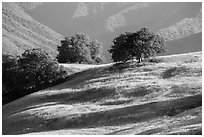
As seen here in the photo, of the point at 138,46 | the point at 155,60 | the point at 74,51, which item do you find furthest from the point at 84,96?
the point at 74,51

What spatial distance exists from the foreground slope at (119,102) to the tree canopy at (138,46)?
8.02ft

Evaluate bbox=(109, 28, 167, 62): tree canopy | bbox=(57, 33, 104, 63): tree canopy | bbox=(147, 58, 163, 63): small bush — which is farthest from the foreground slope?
bbox=(57, 33, 104, 63): tree canopy

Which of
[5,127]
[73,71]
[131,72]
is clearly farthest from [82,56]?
[5,127]

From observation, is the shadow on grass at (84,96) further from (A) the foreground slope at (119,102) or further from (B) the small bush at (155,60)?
(B) the small bush at (155,60)

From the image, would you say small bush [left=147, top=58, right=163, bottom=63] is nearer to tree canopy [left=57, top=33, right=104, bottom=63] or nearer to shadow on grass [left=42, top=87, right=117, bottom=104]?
shadow on grass [left=42, top=87, right=117, bottom=104]

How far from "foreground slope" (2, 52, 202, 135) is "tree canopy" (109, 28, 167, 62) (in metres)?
2.44

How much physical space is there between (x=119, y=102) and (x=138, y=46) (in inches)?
1151

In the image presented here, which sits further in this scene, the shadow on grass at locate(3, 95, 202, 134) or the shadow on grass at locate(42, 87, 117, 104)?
the shadow on grass at locate(42, 87, 117, 104)

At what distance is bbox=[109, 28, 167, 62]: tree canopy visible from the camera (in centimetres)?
9350

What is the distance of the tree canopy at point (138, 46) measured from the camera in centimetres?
9350

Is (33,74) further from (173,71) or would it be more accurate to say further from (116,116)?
(116,116)

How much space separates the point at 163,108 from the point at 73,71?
50283 millimetres

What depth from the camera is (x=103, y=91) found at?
7469 cm

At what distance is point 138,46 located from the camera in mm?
93375
